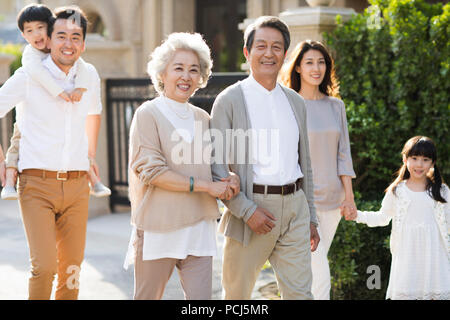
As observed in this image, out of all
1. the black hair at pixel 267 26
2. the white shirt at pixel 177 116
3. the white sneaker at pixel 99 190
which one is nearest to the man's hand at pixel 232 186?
the white shirt at pixel 177 116

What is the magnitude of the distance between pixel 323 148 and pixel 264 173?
1.00m

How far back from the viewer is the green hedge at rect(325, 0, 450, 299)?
550 cm

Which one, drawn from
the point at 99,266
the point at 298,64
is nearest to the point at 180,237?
the point at 298,64

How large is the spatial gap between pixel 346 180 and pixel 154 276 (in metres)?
1.71

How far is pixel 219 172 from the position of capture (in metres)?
A: 3.57

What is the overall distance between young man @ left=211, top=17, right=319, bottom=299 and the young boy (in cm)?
94

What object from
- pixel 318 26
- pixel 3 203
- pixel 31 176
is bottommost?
pixel 3 203

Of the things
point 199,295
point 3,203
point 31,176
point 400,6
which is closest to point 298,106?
point 199,295

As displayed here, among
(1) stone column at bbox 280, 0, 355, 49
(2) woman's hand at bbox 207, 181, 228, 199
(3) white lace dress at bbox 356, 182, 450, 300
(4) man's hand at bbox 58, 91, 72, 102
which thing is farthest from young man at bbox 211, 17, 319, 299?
(1) stone column at bbox 280, 0, 355, 49

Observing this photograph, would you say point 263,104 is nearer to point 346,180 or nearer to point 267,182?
point 267,182

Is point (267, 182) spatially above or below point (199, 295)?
above

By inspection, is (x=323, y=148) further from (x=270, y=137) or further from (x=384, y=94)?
(x=384, y=94)

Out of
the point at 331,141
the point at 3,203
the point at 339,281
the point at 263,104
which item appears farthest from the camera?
the point at 3,203

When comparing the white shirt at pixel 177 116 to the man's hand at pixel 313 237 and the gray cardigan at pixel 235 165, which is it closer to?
the gray cardigan at pixel 235 165
